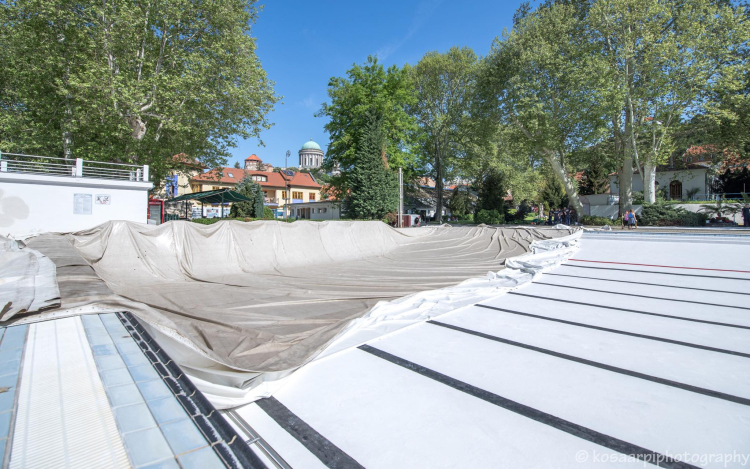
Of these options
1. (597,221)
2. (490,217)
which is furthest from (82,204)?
(597,221)

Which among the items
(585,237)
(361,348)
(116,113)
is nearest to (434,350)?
(361,348)

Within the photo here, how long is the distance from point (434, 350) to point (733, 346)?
241 cm

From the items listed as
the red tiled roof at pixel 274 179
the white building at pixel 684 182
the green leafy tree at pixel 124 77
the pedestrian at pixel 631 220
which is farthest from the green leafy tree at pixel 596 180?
the red tiled roof at pixel 274 179

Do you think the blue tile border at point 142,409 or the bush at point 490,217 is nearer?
the blue tile border at point 142,409

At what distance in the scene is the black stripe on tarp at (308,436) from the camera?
4.77 feet

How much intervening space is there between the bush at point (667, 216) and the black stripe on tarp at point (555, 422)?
20959 mm

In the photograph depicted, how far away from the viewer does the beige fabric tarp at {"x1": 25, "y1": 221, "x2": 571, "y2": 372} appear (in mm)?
2732

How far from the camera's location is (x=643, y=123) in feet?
56.1

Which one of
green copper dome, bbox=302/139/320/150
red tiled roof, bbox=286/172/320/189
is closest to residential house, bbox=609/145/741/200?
red tiled roof, bbox=286/172/320/189

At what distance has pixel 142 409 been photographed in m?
1.14

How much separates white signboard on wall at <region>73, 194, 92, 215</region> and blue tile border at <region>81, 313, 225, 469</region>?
11.9 metres

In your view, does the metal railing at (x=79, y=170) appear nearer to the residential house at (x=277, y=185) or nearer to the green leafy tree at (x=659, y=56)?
the green leafy tree at (x=659, y=56)

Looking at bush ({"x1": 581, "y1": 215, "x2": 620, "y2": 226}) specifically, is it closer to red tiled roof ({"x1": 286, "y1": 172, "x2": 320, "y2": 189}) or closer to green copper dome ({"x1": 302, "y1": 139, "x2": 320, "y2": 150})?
red tiled roof ({"x1": 286, "y1": 172, "x2": 320, "y2": 189})

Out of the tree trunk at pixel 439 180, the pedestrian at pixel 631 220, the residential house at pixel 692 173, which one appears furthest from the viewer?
the tree trunk at pixel 439 180
